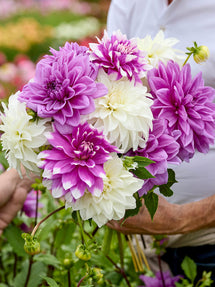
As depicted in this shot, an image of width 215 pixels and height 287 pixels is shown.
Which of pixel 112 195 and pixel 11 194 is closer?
pixel 112 195

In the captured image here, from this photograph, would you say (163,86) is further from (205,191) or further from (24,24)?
(24,24)

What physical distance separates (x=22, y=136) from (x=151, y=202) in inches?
10.1

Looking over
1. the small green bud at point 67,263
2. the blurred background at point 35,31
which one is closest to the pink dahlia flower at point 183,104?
the small green bud at point 67,263

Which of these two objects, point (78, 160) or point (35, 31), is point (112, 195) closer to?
point (78, 160)

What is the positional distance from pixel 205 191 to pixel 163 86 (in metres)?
0.42

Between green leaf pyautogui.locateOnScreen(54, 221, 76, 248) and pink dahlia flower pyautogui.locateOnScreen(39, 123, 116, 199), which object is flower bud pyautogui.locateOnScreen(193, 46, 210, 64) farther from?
green leaf pyautogui.locateOnScreen(54, 221, 76, 248)

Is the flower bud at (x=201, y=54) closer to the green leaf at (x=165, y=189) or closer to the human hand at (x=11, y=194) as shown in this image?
the green leaf at (x=165, y=189)

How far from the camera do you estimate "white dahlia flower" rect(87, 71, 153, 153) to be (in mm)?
703

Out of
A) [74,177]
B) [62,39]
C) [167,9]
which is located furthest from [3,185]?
[62,39]

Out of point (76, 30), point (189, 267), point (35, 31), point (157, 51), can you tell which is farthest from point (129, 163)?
point (76, 30)

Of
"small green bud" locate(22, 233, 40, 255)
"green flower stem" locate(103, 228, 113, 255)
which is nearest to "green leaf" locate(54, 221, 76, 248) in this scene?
"green flower stem" locate(103, 228, 113, 255)

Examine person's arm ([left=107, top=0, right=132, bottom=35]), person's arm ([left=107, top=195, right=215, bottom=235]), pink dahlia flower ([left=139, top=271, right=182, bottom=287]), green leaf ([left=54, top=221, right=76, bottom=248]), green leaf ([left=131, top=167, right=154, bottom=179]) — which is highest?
person's arm ([left=107, top=0, right=132, bottom=35])

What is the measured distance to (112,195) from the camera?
72 centimetres

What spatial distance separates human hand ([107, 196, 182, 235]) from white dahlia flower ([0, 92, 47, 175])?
1.12 feet
